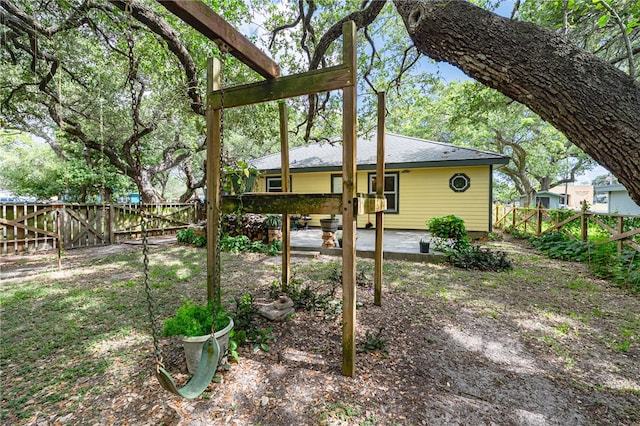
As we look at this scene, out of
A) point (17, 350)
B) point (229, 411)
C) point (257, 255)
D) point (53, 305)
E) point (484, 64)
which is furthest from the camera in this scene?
point (257, 255)

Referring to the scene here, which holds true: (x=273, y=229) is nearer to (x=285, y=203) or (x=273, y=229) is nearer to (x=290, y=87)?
(x=285, y=203)

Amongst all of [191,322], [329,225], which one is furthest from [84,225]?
[191,322]

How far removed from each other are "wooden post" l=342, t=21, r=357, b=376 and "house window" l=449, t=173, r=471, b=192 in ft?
27.1

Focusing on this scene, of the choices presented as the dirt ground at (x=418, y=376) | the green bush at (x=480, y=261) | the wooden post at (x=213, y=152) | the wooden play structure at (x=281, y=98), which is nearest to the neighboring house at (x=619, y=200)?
the green bush at (x=480, y=261)

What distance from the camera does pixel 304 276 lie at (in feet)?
15.9

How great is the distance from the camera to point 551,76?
1751mm

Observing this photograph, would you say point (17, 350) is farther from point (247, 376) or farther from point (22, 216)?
point (22, 216)

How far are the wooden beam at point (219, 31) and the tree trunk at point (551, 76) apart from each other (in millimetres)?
1373

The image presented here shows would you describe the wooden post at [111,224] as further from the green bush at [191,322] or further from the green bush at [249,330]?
the green bush at [191,322]

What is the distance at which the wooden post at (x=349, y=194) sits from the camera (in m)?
2.10

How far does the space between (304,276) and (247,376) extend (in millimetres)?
2740

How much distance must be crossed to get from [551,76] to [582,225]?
23.2 ft

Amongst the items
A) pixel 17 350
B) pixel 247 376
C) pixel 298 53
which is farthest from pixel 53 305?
pixel 298 53

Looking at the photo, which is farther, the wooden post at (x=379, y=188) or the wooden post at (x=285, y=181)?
the wooden post at (x=285, y=181)
